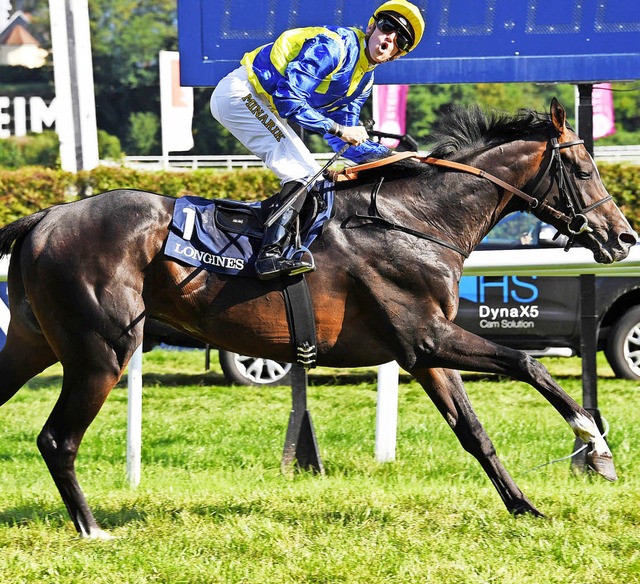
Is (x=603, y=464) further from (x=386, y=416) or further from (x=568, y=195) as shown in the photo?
(x=386, y=416)

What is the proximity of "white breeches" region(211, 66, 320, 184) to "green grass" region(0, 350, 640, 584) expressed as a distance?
1742 millimetres

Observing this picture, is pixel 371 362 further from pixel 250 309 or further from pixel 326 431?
pixel 326 431

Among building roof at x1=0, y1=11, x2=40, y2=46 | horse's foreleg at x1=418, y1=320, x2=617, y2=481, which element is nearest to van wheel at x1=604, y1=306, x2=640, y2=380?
horse's foreleg at x1=418, y1=320, x2=617, y2=481

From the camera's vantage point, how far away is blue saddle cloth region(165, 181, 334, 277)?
5000 millimetres

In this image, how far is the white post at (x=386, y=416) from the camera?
6656mm

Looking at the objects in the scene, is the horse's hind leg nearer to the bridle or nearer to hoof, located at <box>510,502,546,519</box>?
the bridle

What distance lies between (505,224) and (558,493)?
509 centimetres

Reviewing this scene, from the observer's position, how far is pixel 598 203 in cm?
526

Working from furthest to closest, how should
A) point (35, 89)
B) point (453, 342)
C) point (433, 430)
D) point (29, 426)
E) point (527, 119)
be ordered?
point (35, 89)
point (29, 426)
point (433, 430)
point (527, 119)
point (453, 342)

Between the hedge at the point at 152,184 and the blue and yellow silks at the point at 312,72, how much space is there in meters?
8.18

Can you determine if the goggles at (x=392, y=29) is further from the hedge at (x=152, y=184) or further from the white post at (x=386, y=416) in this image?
the hedge at (x=152, y=184)

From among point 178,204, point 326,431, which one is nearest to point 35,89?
point 326,431

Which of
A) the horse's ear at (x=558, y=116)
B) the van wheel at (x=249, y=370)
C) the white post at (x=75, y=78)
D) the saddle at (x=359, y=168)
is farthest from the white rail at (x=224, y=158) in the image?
the horse's ear at (x=558, y=116)

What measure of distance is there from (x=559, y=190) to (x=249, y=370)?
18.3 feet
